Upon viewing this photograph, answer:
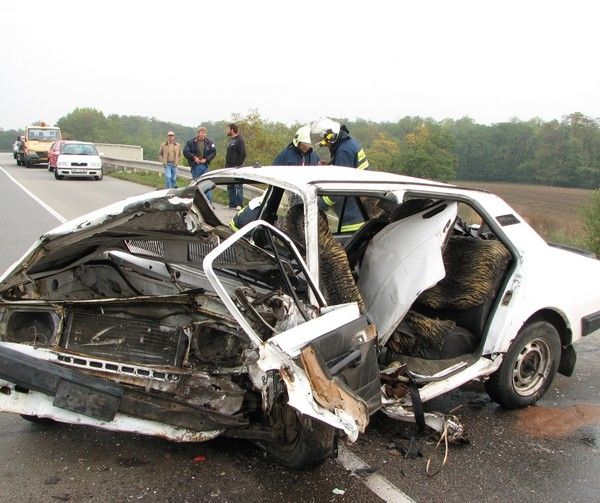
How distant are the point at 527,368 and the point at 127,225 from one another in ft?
9.22

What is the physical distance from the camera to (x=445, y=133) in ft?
115

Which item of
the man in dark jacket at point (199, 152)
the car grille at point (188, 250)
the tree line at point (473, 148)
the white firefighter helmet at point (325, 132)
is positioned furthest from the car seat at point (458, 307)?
the tree line at point (473, 148)

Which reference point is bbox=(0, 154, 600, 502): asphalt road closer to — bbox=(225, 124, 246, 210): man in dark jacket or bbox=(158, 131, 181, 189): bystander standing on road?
bbox=(225, 124, 246, 210): man in dark jacket

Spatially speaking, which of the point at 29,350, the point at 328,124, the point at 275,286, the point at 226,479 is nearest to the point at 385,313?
the point at 275,286

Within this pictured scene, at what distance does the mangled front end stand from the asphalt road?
27cm

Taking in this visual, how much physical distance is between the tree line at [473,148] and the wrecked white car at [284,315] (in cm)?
1705

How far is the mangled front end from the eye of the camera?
8.23 ft

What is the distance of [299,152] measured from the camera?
6.93 metres

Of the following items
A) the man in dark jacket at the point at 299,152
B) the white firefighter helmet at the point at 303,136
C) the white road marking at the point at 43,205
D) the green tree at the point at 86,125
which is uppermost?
the green tree at the point at 86,125

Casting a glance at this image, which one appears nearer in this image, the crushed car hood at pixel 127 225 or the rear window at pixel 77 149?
the crushed car hood at pixel 127 225

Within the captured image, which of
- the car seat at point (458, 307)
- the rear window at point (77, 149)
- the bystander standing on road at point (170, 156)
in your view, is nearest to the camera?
the car seat at point (458, 307)

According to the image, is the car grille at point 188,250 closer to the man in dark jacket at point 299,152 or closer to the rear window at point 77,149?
the man in dark jacket at point 299,152

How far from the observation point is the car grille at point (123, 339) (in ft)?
9.78

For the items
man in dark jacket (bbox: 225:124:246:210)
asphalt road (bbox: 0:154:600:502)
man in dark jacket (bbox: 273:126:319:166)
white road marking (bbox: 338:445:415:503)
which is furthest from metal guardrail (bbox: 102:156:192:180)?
white road marking (bbox: 338:445:415:503)
